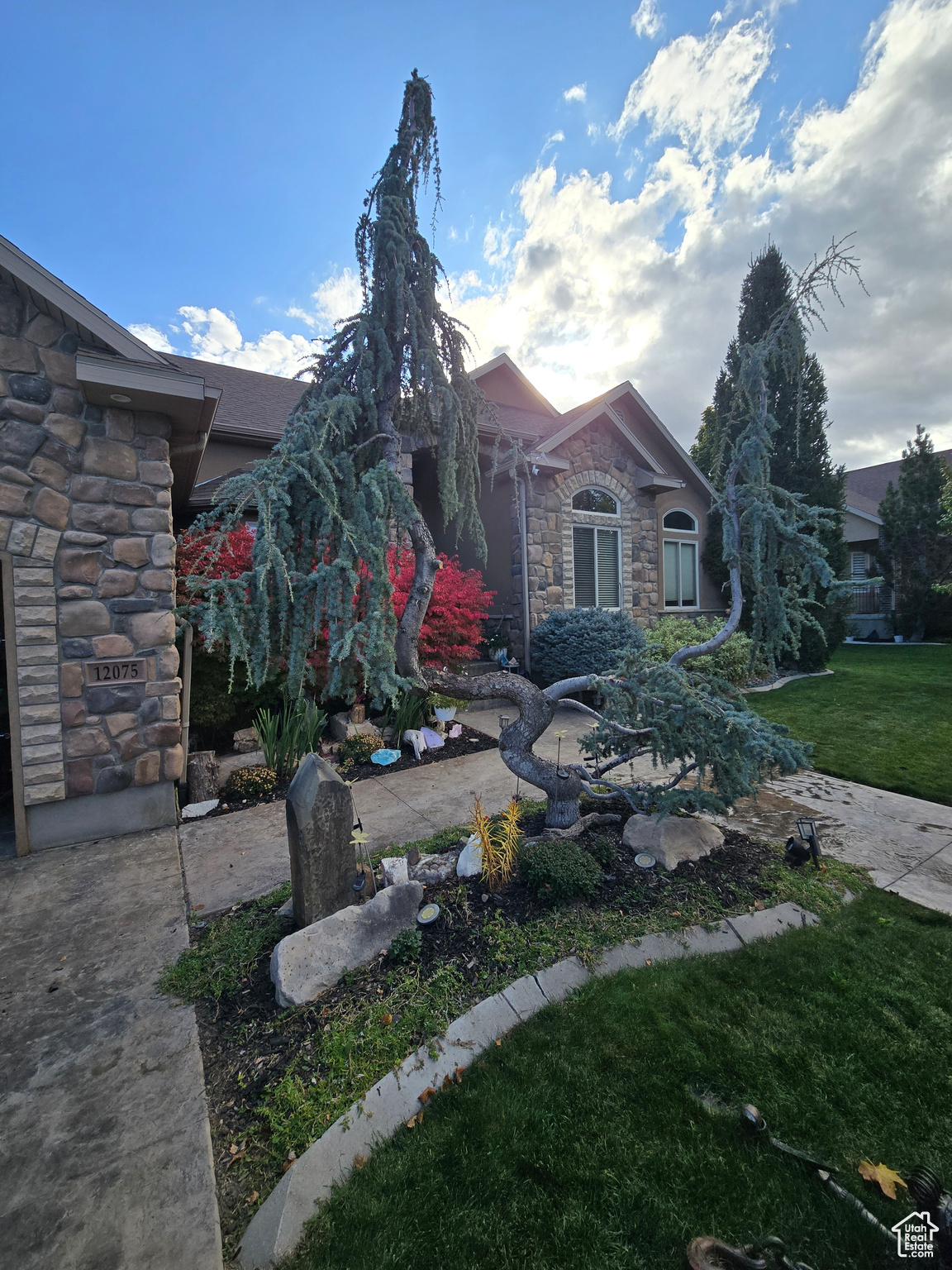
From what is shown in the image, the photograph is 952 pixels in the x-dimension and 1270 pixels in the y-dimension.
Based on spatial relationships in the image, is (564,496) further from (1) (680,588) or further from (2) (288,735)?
(2) (288,735)

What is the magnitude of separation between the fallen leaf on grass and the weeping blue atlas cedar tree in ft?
5.65

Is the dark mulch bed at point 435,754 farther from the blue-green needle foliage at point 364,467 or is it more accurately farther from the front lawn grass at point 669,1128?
the front lawn grass at point 669,1128

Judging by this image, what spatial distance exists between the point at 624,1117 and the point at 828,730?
6682 mm

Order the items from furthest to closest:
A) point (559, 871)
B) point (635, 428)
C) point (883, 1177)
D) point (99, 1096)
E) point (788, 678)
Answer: point (635, 428) → point (788, 678) → point (559, 871) → point (99, 1096) → point (883, 1177)

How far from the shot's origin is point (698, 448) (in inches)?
981

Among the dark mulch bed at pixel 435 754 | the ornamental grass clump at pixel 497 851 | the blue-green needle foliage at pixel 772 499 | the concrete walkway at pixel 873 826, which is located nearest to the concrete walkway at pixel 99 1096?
the ornamental grass clump at pixel 497 851

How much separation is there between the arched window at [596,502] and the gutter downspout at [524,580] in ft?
4.84

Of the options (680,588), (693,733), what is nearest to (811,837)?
(693,733)

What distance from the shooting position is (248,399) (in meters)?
11.1

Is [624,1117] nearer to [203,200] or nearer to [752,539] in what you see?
[752,539]

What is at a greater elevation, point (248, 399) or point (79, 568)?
point (248, 399)

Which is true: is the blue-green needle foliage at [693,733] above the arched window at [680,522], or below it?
below

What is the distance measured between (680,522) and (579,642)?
20.9ft

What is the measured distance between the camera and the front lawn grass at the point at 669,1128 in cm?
154
